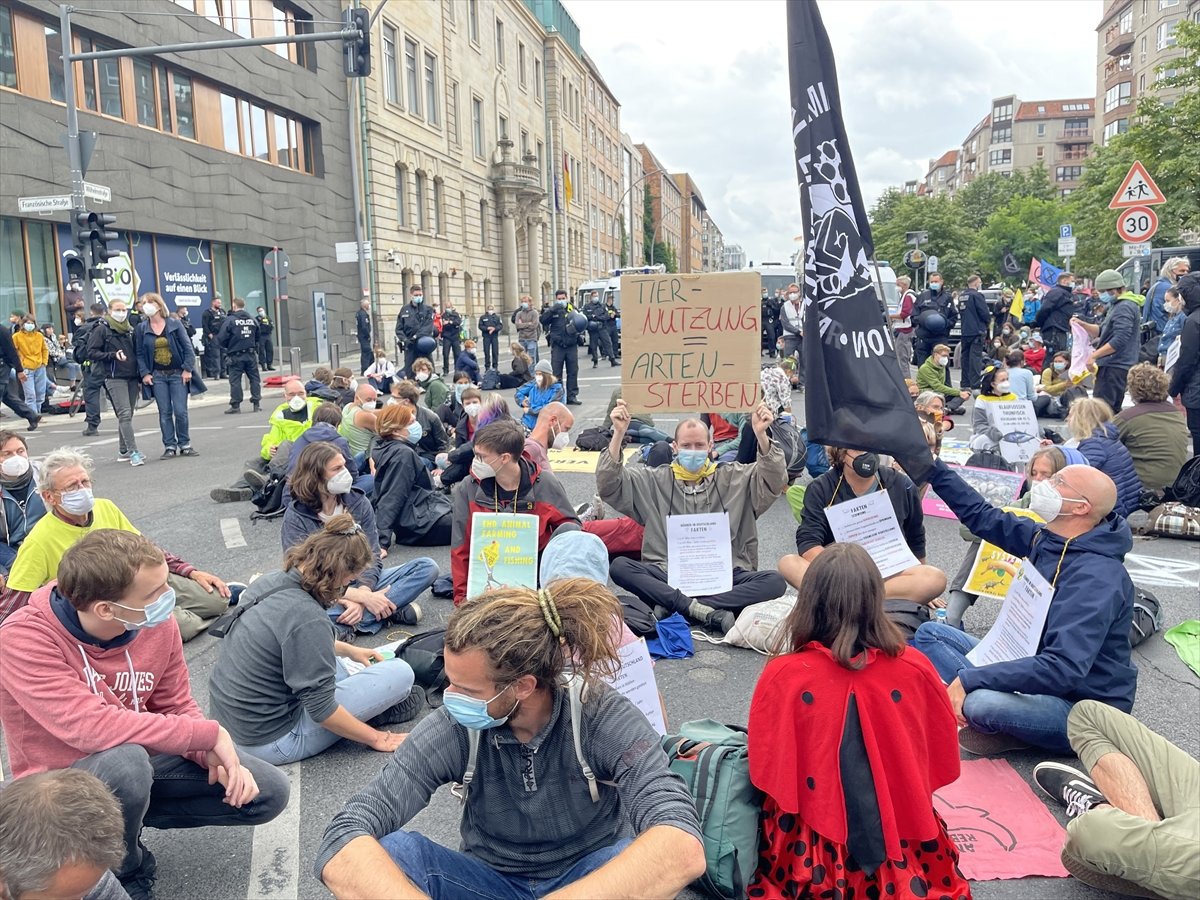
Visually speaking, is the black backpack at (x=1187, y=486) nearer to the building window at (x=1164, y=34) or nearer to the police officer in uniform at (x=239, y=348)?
the police officer in uniform at (x=239, y=348)

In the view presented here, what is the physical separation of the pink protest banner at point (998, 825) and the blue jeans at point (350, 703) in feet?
7.74

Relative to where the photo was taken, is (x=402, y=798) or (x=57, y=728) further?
(x=57, y=728)

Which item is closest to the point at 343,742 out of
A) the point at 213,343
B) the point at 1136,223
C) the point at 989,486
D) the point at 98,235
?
the point at 989,486

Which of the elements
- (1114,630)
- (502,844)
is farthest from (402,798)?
(1114,630)

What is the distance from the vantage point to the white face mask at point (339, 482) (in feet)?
17.9

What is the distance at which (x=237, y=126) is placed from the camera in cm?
2695

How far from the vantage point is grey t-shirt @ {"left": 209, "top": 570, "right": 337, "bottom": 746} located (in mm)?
3699

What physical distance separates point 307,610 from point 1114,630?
3.11 meters

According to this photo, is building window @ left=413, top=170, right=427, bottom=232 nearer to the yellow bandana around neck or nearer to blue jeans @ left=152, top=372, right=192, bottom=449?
blue jeans @ left=152, top=372, right=192, bottom=449

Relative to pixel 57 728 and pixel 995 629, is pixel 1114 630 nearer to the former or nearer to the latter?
pixel 995 629

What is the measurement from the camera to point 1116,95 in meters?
74.8

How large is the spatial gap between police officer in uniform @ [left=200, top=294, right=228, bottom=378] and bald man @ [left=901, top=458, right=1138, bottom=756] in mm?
20078

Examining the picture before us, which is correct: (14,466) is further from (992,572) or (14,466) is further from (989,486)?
(989,486)

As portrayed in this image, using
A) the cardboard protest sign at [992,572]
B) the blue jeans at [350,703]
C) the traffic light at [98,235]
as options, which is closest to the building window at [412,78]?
the traffic light at [98,235]
